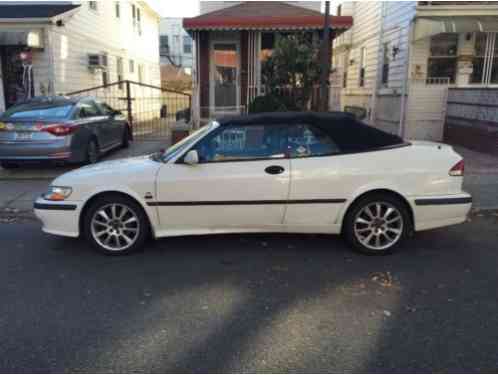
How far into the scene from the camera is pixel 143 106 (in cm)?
2195

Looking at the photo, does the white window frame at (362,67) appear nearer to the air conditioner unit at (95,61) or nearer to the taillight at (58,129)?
the air conditioner unit at (95,61)

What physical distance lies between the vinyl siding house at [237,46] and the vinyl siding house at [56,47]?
13.9ft

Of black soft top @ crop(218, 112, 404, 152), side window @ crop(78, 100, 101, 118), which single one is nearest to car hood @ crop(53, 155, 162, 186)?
black soft top @ crop(218, 112, 404, 152)

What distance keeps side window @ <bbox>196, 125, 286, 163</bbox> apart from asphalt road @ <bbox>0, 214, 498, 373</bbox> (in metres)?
1.06

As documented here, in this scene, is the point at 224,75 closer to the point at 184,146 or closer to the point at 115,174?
the point at 184,146

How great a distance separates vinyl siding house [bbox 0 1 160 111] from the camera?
12.7 meters

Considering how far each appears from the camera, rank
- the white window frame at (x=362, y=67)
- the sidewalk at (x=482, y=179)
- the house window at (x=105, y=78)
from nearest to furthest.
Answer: the sidewalk at (x=482, y=179) → the white window frame at (x=362, y=67) → the house window at (x=105, y=78)

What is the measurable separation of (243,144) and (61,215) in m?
2.07

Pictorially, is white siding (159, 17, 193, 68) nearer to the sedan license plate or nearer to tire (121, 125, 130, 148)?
tire (121, 125, 130, 148)

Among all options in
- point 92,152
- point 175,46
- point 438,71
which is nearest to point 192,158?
point 92,152

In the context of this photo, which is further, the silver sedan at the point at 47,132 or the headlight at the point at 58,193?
the silver sedan at the point at 47,132

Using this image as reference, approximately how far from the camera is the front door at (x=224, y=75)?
14.1 metres

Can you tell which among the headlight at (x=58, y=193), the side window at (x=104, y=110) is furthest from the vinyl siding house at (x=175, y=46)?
the headlight at (x=58, y=193)

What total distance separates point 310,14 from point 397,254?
10408mm
